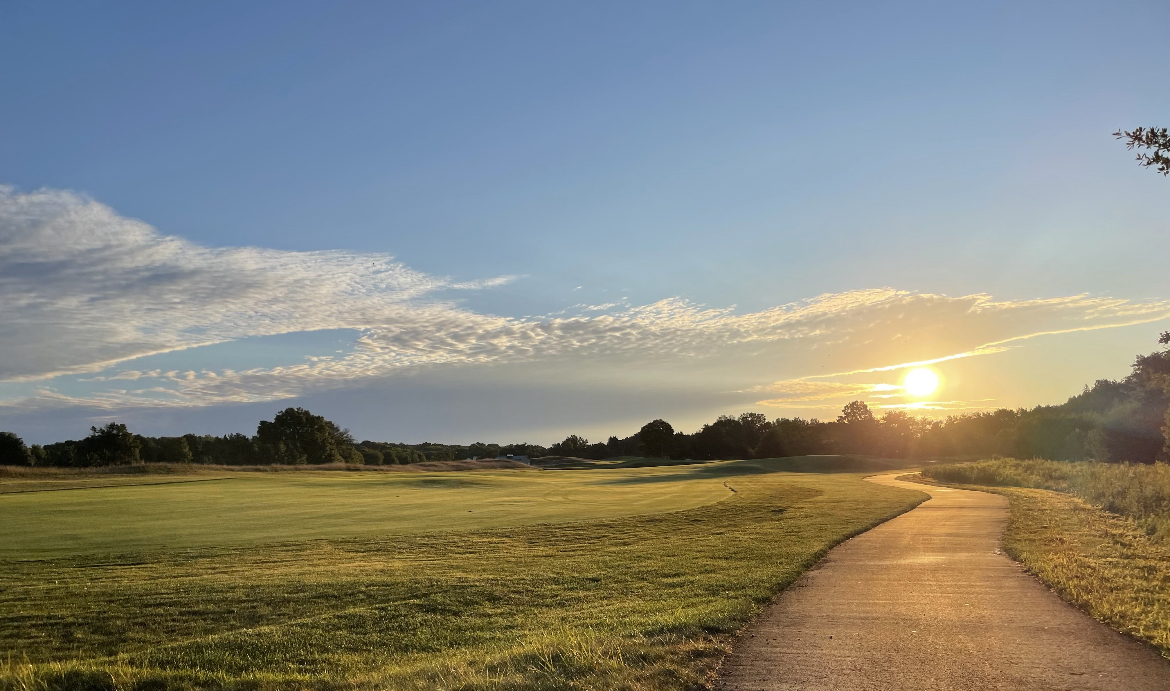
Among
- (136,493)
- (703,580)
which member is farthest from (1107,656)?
(136,493)

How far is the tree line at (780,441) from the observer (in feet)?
212

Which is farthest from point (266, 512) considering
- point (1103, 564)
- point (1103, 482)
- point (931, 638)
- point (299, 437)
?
point (299, 437)

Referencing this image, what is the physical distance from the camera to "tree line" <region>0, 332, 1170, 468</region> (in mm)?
64500

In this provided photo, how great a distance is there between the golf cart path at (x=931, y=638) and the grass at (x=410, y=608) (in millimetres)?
689

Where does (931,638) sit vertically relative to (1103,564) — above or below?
above

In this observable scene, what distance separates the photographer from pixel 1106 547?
16125 mm

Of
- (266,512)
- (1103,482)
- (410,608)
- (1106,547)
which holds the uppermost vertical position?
(266,512)

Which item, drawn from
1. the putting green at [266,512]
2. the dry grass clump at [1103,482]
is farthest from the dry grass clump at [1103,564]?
the putting green at [266,512]

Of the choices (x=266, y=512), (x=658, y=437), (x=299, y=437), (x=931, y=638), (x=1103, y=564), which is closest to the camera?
(x=931, y=638)

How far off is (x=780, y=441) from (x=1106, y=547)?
10651 cm

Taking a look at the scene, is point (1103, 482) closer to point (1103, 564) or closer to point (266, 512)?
point (1103, 564)

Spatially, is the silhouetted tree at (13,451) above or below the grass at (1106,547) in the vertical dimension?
above

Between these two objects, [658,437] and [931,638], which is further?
[658,437]

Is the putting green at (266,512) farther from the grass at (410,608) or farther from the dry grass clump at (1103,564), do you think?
the dry grass clump at (1103,564)
